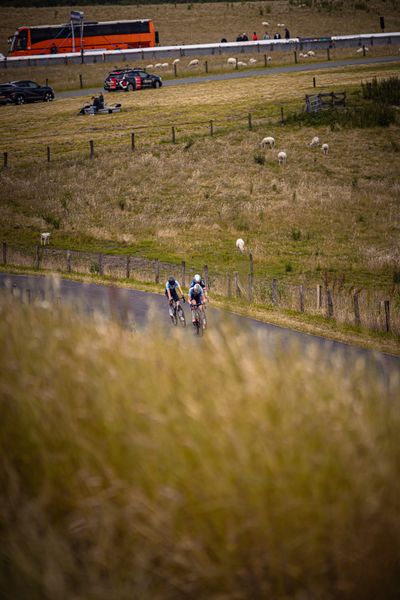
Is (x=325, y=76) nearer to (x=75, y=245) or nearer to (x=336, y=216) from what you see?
(x=336, y=216)

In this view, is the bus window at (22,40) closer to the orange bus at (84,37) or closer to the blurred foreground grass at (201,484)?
the orange bus at (84,37)

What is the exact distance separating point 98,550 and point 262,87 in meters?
60.1

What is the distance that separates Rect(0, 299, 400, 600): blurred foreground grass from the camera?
227 centimetres

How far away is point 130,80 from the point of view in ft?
182

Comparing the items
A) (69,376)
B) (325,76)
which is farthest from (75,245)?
(325,76)

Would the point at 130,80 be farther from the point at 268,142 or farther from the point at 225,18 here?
the point at 225,18

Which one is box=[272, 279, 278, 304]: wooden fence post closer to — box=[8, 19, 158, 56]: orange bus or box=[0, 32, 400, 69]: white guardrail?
box=[8, 19, 158, 56]: orange bus

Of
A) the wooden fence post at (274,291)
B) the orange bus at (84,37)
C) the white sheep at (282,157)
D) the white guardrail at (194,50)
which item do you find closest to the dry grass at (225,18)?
the white guardrail at (194,50)

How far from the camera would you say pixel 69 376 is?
11.0 ft

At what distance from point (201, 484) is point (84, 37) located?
238 feet

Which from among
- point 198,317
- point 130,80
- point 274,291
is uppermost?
point 130,80

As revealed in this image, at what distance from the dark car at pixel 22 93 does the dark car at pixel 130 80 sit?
23.7 feet

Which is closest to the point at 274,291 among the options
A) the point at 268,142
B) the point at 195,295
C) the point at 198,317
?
the point at 198,317

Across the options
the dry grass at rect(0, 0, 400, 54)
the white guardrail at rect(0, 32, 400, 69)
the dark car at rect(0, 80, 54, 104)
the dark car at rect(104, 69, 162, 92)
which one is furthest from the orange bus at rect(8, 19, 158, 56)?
the dry grass at rect(0, 0, 400, 54)
